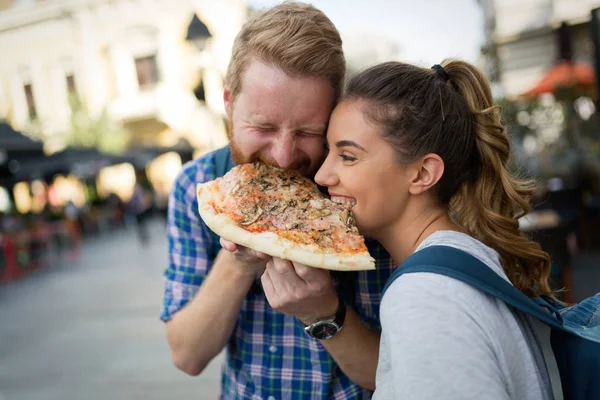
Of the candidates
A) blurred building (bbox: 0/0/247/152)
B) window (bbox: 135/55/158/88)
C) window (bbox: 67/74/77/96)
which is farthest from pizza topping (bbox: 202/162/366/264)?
window (bbox: 67/74/77/96)

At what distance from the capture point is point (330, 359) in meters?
1.65

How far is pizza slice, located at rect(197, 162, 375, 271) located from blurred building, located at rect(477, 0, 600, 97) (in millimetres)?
9125

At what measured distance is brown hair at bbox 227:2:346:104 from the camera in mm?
1538

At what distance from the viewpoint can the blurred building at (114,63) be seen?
25906 mm

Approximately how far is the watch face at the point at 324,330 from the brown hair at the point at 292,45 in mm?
812

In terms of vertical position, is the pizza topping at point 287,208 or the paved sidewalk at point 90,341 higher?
the pizza topping at point 287,208

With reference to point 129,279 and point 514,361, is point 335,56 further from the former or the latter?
point 129,279

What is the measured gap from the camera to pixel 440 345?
1023 millimetres

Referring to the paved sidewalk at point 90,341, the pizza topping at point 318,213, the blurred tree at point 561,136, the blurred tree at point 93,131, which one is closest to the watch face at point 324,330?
the pizza topping at point 318,213

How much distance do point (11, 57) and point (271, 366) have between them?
113ft

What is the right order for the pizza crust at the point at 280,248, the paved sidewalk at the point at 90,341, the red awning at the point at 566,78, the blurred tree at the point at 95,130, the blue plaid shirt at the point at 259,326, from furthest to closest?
the blurred tree at the point at 95,130, the red awning at the point at 566,78, the paved sidewalk at the point at 90,341, the blue plaid shirt at the point at 259,326, the pizza crust at the point at 280,248

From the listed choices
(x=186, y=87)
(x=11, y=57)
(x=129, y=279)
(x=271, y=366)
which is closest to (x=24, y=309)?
(x=129, y=279)

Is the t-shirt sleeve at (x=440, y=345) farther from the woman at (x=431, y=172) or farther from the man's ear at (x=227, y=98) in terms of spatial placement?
the man's ear at (x=227, y=98)

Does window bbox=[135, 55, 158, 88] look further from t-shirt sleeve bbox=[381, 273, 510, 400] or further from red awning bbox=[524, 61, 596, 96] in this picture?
t-shirt sleeve bbox=[381, 273, 510, 400]
